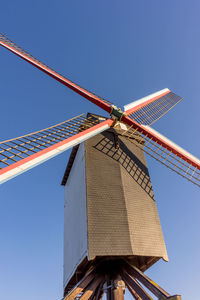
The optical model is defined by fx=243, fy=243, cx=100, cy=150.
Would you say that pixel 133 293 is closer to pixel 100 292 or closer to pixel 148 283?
pixel 148 283

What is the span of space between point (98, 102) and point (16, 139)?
623 centimetres

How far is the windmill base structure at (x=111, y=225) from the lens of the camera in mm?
8945

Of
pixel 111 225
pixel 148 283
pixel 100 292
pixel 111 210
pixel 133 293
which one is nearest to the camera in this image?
pixel 148 283

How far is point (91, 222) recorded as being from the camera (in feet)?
30.5

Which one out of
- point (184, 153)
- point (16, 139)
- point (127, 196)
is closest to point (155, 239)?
point (127, 196)

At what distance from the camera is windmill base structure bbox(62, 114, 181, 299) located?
895 cm

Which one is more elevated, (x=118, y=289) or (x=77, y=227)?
(x=77, y=227)

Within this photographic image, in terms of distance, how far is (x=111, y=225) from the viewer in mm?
9469

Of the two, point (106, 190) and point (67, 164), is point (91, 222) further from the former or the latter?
point (67, 164)

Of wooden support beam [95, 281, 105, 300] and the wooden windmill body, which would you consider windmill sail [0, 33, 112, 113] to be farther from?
wooden support beam [95, 281, 105, 300]

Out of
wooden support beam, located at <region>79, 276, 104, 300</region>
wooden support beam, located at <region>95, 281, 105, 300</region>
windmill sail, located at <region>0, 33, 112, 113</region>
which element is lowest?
wooden support beam, located at <region>95, 281, 105, 300</region>

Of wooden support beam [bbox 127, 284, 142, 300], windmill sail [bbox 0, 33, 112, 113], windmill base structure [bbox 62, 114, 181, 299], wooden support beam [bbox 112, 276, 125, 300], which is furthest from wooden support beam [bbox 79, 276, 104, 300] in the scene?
windmill sail [bbox 0, 33, 112, 113]

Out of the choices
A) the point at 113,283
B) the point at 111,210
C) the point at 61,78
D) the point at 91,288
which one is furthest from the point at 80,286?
the point at 61,78

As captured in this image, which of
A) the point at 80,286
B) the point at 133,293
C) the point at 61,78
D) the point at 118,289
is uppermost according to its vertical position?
the point at 61,78
